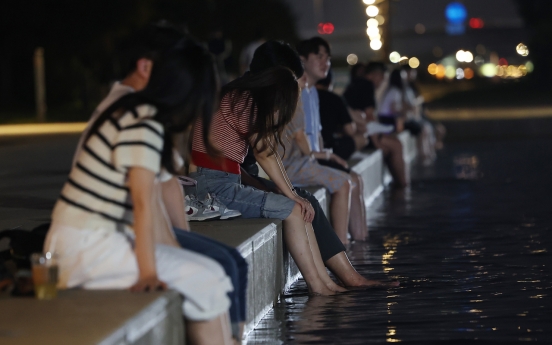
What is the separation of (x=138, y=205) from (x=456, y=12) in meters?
89.5

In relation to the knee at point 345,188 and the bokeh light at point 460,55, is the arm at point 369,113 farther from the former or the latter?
the bokeh light at point 460,55

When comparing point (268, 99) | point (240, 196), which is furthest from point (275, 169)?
point (268, 99)

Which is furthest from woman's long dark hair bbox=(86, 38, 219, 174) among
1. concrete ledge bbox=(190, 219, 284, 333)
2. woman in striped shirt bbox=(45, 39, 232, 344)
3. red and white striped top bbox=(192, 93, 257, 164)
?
red and white striped top bbox=(192, 93, 257, 164)

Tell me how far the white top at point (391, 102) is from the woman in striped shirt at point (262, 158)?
1033cm

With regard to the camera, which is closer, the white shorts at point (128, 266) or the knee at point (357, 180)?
the white shorts at point (128, 266)

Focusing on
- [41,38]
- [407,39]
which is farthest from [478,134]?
[407,39]

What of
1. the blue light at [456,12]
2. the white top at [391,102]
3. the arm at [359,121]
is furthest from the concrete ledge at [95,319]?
the blue light at [456,12]

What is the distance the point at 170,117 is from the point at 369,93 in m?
10.1

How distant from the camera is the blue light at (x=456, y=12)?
9119cm

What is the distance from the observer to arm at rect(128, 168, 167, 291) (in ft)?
14.0

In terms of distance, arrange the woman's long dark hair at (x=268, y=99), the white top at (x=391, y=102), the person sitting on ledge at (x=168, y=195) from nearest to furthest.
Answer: the person sitting on ledge at (x=168, y=195), the woman's long dark hair at (x=268, y=99), the white top at (x=391, y=102)

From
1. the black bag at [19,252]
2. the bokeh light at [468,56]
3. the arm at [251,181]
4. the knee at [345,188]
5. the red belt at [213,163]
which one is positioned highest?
the red belt at [213,163]

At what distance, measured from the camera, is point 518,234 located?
998cm

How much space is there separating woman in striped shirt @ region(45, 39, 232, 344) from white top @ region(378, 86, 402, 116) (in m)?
12.8
